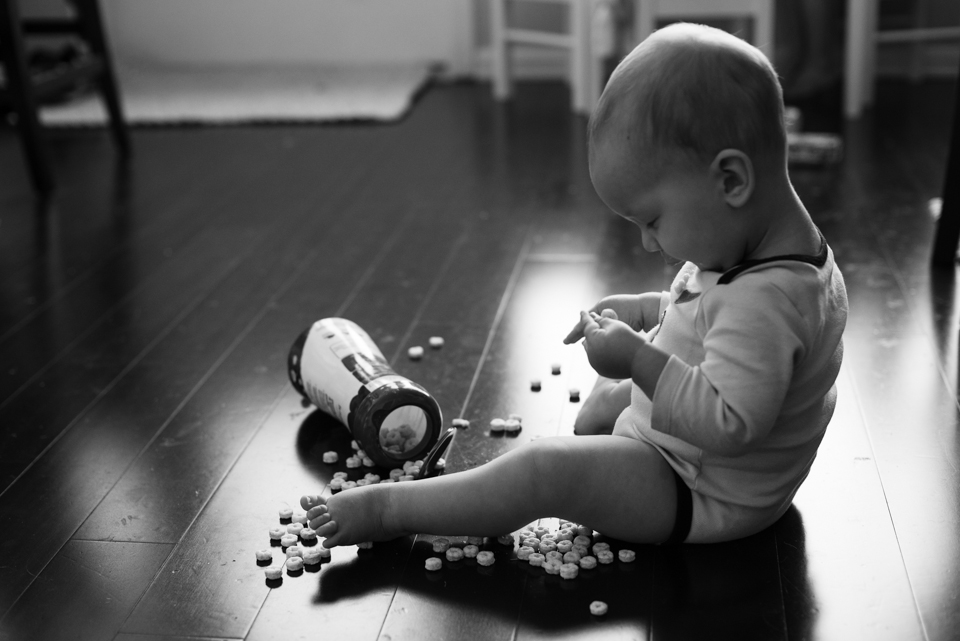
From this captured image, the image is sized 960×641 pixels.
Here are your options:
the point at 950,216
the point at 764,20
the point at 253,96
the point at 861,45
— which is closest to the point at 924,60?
the point at 861,45

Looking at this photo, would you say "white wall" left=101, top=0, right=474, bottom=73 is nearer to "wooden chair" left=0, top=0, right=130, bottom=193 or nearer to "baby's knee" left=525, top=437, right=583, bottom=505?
"wooden chair" left=0, top=0, right=130, bottom=193

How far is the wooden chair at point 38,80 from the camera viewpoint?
2361 millimetres

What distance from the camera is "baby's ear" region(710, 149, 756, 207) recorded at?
880mm

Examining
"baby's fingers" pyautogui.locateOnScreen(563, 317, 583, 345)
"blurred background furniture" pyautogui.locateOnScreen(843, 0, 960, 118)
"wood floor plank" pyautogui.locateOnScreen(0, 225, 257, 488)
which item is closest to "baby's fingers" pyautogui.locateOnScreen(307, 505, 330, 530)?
"baby's fingers" pyautogui.locateOnScreen(563, 317, 583, 345)

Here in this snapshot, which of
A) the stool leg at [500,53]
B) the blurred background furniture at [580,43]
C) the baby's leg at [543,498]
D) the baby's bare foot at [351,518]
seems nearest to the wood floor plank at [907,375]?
the baby's leg at [543,498]

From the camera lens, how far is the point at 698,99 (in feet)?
2.85

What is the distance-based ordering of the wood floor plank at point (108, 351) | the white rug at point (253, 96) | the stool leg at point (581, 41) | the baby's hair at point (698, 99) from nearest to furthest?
the baby's hair at point (698, 99), the wood floor plank at point (108, 351), the stool leg at point (581, 41), the white rug at point (253, 96)

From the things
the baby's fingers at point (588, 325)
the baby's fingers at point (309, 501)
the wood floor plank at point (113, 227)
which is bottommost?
the wood floor plank at point (113, 227)

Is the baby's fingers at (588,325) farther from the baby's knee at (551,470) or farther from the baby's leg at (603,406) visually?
the baby's leg at (603,406)

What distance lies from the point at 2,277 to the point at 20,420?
2.10ft

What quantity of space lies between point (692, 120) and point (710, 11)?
2168 millimetres

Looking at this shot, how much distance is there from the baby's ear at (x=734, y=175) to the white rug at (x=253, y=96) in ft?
7.46

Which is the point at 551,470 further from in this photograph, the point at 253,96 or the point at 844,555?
the point at 253,96

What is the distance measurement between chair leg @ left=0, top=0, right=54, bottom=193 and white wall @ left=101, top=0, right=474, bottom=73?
1.51 metres
